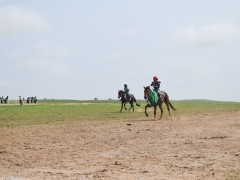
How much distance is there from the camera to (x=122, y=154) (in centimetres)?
1449

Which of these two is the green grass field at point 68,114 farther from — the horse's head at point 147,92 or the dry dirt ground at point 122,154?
the dry dirt ground at point 122,154

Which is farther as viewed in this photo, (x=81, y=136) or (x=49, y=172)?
(x=81, y=136)

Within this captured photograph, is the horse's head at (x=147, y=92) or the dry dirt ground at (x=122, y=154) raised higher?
the horse's head at (x=147, y=92)

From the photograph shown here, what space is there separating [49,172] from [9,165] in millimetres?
1896

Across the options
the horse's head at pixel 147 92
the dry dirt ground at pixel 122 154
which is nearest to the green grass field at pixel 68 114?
the horse's head at pixel 147 92

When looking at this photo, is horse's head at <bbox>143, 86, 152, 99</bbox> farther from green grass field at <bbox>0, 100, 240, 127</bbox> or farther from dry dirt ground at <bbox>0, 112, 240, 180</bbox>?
dry dirt ground at <bbox>0, 112, 240, 180</bbox>

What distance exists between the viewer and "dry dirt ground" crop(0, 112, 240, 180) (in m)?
11.4

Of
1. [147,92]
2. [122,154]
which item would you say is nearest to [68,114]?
[147,92]

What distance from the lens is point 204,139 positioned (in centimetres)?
1753

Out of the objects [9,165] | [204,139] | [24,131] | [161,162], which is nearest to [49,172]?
[9,165]

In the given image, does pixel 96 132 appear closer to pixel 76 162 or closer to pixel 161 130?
pixel 161 130

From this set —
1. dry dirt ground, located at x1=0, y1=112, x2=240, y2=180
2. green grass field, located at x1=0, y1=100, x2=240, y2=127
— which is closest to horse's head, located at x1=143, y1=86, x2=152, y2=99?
green grass field, located at x1=0, y1=100, x2=240, y2=127

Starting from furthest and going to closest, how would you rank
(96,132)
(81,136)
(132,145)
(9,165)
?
(96,132) → (81,136) → (132,145) → (9,165)

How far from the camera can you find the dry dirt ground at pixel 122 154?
11391 mm
